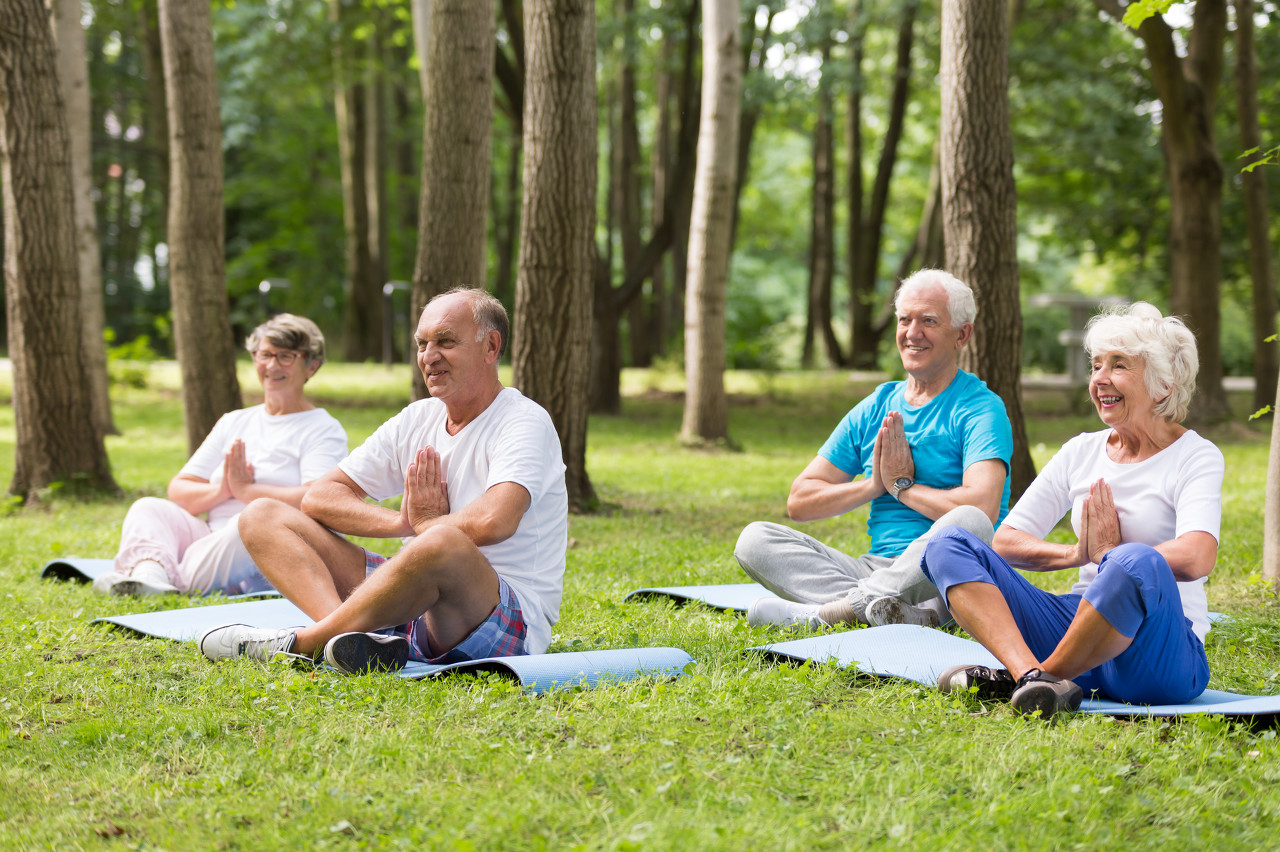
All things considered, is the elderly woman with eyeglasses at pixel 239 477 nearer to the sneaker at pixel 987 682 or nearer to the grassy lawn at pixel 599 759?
the grassy lawn at pixel 599 759

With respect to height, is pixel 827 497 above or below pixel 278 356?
below

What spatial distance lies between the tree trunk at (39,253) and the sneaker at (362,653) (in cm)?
582

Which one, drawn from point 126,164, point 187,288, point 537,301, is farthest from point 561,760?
point 126,164

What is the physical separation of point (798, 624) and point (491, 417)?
1.59 m

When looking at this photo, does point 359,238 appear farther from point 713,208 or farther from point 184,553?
point 184,553

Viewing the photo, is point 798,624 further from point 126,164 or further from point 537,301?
point 126,164

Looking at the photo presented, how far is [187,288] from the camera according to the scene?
32.3ft

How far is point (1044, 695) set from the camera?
3.40m

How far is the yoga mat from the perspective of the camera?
526cm

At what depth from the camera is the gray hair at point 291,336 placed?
5.50 m

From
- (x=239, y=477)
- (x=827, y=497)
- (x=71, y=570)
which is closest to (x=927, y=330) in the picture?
(x=827, y=497)

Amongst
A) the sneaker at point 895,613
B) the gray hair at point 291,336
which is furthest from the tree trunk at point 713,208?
the sneaker at point 895,613

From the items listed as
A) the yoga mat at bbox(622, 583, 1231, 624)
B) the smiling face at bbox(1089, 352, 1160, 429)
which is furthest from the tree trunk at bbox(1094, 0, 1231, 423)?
the smiling face at bbox(1089, 352, 1160, 429)

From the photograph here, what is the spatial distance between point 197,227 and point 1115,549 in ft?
27.9
